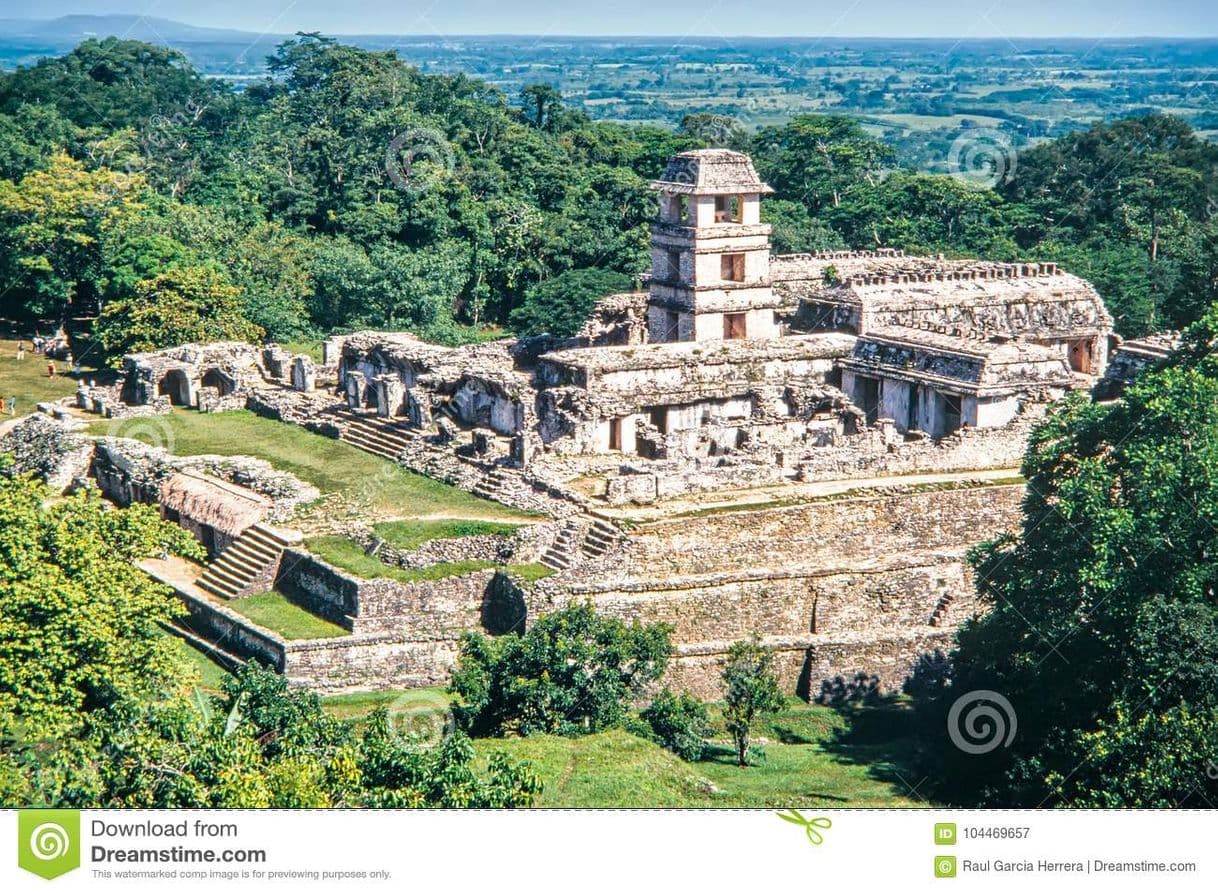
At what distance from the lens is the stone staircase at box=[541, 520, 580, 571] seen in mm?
38750

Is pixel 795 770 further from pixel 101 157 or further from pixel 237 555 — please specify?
pixel 101 157

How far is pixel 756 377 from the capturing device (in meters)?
47.8

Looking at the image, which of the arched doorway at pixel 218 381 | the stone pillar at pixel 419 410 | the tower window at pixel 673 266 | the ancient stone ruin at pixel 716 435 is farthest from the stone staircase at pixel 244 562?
the tower window at pixel 673 266

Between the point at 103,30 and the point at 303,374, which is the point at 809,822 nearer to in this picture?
the point at 303,374

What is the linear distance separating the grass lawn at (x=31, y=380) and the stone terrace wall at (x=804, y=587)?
23.6 metres

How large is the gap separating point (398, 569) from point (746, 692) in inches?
298

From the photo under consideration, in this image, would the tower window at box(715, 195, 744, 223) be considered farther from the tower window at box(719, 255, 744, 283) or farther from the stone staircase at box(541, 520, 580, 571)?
the stone staircase at box(541, 520, 580, 571)

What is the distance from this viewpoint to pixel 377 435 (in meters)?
47.6

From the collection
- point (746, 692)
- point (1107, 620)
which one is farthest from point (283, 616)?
point (1107, 620)

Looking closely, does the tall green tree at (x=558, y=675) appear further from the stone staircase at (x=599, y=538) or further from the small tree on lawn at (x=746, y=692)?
the stone staircase at (x=599, y=538)

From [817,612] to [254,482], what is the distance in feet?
43.7

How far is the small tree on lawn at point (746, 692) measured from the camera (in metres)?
35.5

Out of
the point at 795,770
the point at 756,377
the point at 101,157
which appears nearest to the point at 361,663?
the point at 795,770

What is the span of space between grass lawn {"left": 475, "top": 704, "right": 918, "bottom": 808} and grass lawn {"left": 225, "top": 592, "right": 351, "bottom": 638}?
5827 mm
